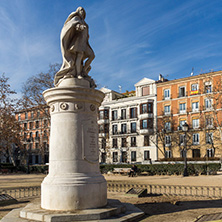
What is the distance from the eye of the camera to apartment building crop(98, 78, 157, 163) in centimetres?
4634

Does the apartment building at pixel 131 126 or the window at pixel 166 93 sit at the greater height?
the window at pixel 166 93

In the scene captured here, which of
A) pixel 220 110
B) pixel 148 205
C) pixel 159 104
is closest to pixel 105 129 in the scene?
→ pixel 159 104

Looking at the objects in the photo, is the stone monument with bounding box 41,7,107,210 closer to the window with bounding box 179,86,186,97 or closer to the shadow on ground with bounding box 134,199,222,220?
the shadow on ground with bounding box 134,199,222,220

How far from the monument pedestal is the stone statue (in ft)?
0.98

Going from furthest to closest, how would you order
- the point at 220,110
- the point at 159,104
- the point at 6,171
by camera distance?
the point at 159,104, the point at 220,110, the point at 6,171

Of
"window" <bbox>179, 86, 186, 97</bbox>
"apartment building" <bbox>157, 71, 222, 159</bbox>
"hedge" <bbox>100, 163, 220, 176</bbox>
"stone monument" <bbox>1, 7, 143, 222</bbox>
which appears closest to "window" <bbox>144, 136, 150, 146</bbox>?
"apartment building" <bbox>157, 71, 222, 159</bbox>

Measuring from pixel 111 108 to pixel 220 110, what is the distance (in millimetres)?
19230

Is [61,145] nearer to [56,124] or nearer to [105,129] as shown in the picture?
[56,124]

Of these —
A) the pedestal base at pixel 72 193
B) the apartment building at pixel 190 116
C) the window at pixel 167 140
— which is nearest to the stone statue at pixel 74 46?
the pedestal base at pixel 72 193

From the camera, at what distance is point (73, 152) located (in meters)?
6.88

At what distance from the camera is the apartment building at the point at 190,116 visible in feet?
132

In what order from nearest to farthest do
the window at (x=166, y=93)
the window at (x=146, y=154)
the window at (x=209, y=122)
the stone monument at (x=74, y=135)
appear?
the stone monument at (x=74, y=135) → the window at (x=209, y=122) → the window at (x=166, y=93) → the window at (x=146, y=154)

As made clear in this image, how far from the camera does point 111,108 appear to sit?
5153cm

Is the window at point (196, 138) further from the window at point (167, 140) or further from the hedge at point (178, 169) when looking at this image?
the hedge at point (178, 169)
